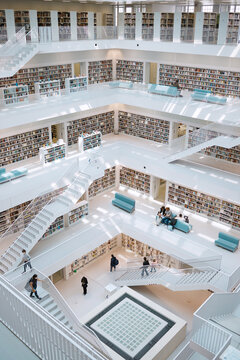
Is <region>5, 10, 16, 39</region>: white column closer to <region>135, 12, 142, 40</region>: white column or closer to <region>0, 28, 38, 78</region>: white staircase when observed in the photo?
<region>0, 28, 38, 78</region>: white staircase

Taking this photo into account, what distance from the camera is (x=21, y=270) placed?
1076 cm

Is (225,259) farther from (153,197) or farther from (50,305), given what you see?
(50,305)

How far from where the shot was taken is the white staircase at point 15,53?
13.1m

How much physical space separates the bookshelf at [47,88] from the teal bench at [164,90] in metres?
4.30

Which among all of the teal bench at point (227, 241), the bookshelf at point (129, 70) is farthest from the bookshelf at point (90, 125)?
the teal bench at point (227, 241)

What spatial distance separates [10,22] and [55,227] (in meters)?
8.26

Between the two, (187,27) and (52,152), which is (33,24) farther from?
(187,27)

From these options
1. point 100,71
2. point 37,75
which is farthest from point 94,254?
point 100,71

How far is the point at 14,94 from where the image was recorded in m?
14.0

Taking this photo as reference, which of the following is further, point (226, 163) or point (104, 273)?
point (226, 163)

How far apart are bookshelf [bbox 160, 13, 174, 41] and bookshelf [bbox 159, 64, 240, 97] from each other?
136 cm

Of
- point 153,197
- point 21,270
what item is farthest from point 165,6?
point 21,270

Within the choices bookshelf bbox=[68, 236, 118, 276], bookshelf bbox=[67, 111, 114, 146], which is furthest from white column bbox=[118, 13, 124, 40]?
bookshelf bbox=[68, 236, 118, 276]

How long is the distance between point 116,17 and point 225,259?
13736 millimetres
